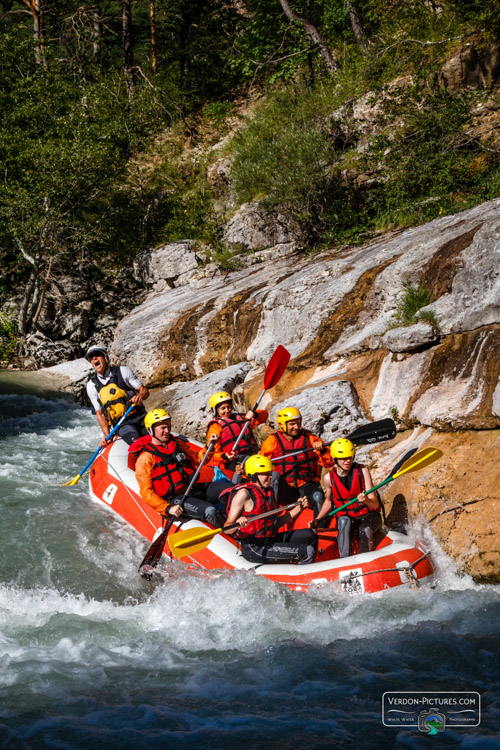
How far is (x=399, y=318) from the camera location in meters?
6.69

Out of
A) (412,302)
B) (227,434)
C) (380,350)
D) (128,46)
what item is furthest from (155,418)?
(128,46)

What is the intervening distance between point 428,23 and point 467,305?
7.44 metres

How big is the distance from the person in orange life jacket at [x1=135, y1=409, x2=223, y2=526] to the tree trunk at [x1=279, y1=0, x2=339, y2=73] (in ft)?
38.0

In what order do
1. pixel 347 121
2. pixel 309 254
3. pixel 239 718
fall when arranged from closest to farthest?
pixel 239 718, pixel 309 254, pixel 347 121

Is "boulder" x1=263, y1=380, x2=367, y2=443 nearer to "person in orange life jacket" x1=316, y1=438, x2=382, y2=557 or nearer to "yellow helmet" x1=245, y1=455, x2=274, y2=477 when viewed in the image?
"person in orange life jacket" x1=316, y1=438, x2=382, y2=557

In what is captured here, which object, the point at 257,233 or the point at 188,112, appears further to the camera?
the point at 188,112

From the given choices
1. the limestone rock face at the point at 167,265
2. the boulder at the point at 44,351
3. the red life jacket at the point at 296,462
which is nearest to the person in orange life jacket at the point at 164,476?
the red life jacket at the point at 296,462

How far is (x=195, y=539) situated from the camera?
4.55m

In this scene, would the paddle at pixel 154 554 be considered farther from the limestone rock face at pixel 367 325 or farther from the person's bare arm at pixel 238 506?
the limestone rock face at pixel 367 325

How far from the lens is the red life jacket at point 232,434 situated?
5.91m

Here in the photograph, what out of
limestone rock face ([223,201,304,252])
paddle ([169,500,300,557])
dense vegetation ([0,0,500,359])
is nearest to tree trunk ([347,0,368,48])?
dense vegetation ([0,0,500,359])

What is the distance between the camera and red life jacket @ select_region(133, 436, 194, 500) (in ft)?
17.0

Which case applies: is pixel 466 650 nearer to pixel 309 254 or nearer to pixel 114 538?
pixel 114 538

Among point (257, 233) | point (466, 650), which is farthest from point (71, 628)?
point (257, 233)
